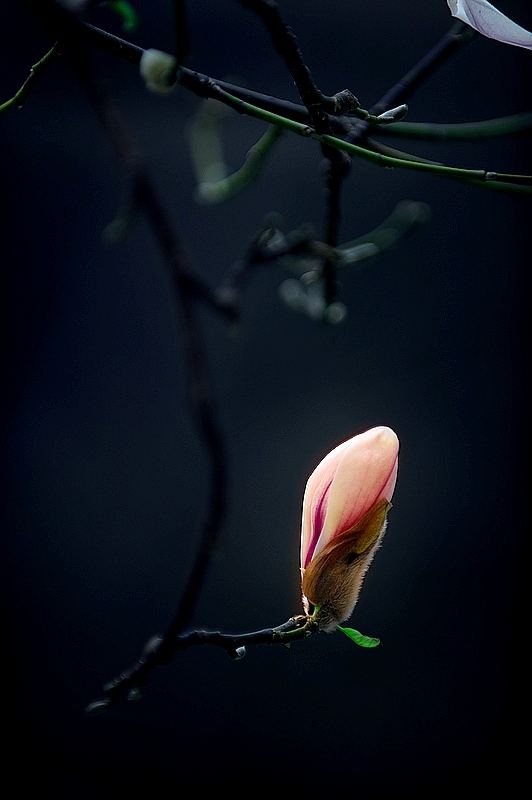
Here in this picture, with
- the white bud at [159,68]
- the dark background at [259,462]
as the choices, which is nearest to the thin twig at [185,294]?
the white bud at [159,68]

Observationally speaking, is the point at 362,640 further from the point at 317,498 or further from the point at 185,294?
the point at 185,294

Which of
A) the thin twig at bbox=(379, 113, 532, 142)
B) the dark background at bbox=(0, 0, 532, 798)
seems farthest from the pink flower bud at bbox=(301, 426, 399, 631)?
the dark background at bbox=(0, 0, 532, 798)

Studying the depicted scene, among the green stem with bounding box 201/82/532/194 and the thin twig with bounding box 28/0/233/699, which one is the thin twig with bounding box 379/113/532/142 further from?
the thin twig with bounding box 28/0/233/699

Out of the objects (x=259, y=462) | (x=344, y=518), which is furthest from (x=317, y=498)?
(x=259, y=462)

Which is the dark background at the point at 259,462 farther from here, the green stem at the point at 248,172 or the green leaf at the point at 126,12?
the green leaf at the point at 126,12

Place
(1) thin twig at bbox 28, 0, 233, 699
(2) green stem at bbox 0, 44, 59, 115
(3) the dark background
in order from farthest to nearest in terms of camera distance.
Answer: (3) the dark background → (2) green stem at bbox 0, 44, 59, 115 → (1) thin twig at bbox 28, 0, 233, 699

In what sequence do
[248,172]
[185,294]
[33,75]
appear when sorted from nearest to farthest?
[185,294], [33,75], [248,172]
